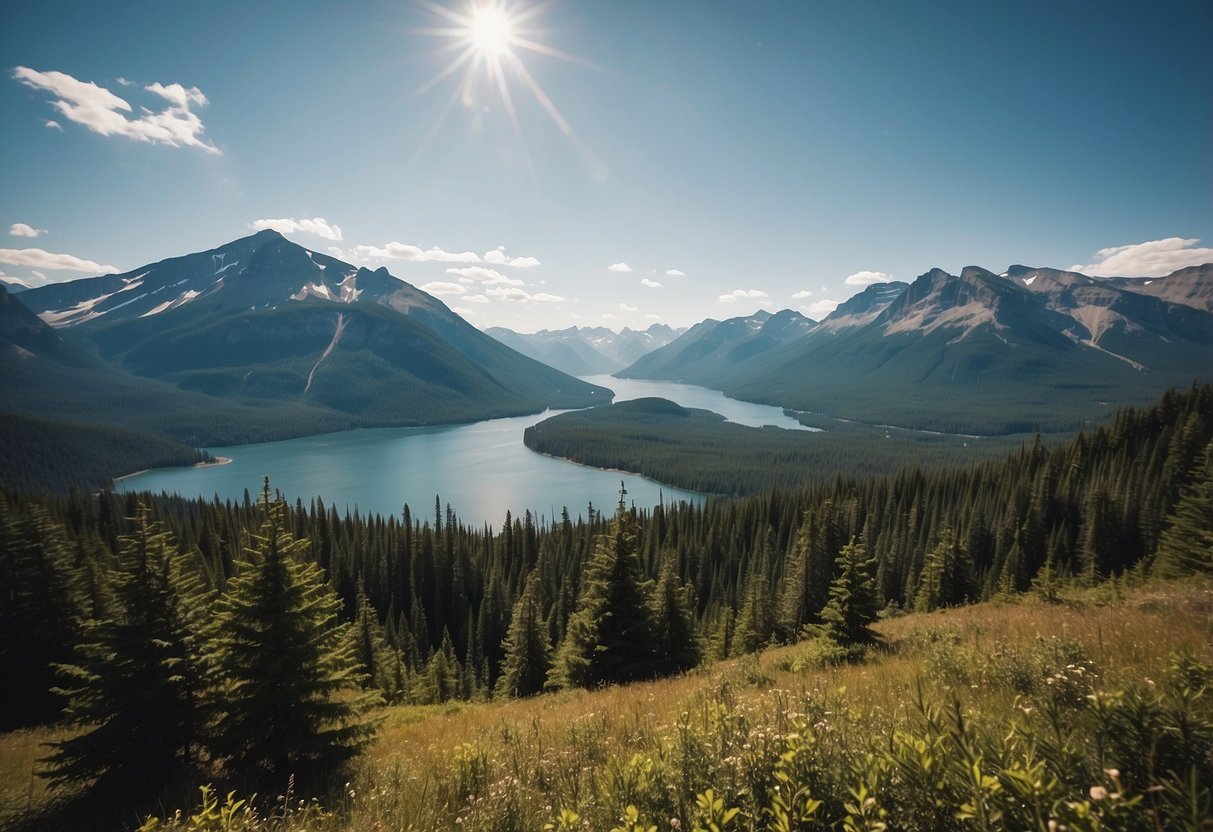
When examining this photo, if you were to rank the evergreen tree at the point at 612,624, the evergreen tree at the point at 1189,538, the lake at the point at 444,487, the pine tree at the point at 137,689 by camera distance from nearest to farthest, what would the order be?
the pine tree at the point at 137,689 < the evergreen tree at the point at 612,624 < the evergreen tree at the point at 1189,538 < the lake at the point at 444,487

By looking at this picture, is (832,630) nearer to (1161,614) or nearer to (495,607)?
(1161,614)

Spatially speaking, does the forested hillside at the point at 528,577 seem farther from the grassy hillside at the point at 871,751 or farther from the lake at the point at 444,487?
the lake at the point at 444,487

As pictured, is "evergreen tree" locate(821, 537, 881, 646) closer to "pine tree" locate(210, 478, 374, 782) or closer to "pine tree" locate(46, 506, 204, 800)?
"pine tree" locate(210, 478, 374, 782)

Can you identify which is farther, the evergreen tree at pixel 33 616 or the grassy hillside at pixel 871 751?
the evergreen tree at pixel 33 616

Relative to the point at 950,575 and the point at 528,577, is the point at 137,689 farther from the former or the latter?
the point at 950,575

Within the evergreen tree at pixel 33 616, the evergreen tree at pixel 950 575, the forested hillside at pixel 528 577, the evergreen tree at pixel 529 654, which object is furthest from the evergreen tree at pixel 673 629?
the evergreen tree at pixel 33 616

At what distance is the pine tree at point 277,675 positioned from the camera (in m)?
11.3

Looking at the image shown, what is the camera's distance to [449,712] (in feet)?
55.5

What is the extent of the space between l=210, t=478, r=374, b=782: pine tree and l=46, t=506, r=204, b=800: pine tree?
59.6 inches

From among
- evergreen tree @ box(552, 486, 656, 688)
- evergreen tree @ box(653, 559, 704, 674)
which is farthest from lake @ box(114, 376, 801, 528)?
evergreen tree @ box(552, 486, 656, 688)

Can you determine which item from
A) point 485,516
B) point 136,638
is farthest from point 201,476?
point 136,638

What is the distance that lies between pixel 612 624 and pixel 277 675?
12436 millimetres

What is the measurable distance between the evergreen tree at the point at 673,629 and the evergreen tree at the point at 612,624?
3.11ft

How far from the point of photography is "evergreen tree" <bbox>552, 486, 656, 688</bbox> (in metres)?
20.0
